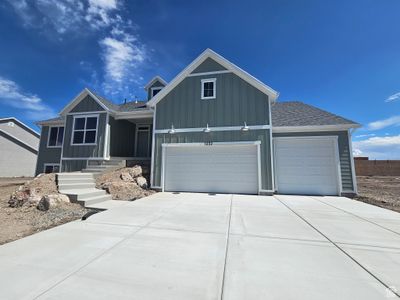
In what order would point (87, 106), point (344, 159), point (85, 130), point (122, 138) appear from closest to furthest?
point (344, 159), point (85, 130), point (87, 106), point (122, 138)

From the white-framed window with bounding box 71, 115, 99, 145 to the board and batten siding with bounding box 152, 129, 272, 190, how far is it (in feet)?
13.6

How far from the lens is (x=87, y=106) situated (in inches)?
456

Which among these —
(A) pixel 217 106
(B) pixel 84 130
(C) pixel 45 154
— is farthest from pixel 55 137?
(A) pixel 217 106

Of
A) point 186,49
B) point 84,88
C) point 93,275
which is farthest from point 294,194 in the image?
point 84,88

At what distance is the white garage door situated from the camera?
29.0ft

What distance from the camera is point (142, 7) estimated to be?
7938mm

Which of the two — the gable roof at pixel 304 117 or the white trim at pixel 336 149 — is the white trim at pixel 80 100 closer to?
the gable roof at pixel 304 117

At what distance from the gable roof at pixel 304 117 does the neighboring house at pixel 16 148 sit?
2458cm

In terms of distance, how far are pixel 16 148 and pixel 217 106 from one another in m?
22.4

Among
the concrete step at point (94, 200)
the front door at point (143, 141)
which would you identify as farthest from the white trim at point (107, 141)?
the concrete step at point (94, 200)

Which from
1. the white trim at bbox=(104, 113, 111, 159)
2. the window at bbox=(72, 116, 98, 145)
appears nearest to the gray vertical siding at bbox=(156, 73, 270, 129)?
the white trim at bbox=(104, 113, 111, 159)

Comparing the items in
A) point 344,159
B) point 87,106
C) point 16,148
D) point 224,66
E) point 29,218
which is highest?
point 224,66

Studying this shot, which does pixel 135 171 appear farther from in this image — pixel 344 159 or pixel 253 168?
pixel 344 159

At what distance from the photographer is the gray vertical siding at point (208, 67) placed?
991 cm
